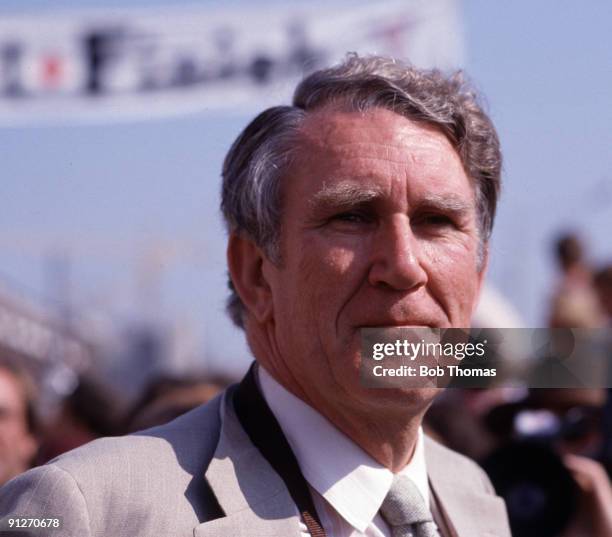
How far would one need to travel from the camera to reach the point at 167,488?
213cm

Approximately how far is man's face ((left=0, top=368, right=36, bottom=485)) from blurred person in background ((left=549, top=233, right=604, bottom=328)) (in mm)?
2093

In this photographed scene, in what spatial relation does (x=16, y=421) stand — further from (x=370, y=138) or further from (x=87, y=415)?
(x=370, y=138)

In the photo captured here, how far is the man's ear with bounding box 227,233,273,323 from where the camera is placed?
2.42m

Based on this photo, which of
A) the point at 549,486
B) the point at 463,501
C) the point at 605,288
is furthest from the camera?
the point at 605,288

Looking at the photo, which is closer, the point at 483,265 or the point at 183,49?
the point at 483,265

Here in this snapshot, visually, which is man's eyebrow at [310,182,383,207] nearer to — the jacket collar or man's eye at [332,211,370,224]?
man's eye at [332,211,370,224]

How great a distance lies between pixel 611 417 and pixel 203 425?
62.0 inches

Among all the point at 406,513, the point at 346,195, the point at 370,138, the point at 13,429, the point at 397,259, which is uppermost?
the point at 370,138

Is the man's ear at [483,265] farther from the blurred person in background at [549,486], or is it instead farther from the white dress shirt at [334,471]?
the blurred person in background at [549,486]

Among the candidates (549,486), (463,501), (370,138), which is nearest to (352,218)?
(370,138)

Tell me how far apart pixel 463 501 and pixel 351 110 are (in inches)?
35.5

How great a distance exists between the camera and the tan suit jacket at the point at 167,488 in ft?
6.67

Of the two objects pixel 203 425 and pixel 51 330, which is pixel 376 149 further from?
pixel 51 330

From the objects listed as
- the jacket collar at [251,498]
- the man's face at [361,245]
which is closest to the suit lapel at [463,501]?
the jacket collar at [251,498]
